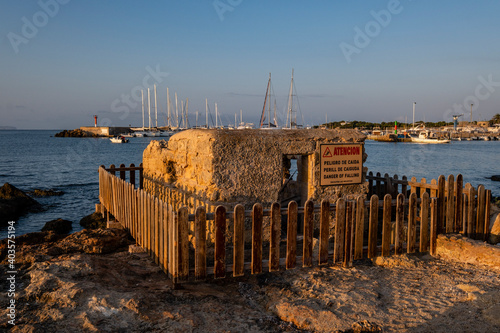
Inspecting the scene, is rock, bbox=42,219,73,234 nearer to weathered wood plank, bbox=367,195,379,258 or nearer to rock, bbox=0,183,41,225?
rock, bbox=0,183,41,225

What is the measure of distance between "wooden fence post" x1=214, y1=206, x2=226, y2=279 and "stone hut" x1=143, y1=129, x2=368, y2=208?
1.77m

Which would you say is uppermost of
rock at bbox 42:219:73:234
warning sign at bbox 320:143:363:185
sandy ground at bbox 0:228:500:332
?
warning sign at bbox 320:143:363:185

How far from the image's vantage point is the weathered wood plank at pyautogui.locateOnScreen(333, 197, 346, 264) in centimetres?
572

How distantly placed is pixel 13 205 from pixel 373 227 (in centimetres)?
1495

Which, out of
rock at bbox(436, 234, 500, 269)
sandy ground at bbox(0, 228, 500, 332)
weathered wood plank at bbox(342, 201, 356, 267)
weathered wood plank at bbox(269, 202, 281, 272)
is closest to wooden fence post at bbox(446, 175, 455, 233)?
rock at bbox(436, 234, 500, 269)

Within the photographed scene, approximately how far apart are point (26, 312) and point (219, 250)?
2.32m

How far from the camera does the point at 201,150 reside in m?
6.96

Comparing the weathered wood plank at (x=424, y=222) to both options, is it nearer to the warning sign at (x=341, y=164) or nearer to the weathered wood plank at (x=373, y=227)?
the weathered wood plank at (x=373, y=227)

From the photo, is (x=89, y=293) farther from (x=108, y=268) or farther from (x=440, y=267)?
(x=440, y=267)

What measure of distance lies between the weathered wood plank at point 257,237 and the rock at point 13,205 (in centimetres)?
1246

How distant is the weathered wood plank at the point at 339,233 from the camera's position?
572 centimetres

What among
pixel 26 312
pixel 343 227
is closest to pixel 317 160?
pixel 343 227

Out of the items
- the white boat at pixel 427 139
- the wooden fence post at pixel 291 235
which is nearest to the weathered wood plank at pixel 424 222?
the wooden fence post at pixel 291 235

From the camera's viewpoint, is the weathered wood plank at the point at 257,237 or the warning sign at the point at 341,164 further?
the warning sign at the point at 341,164
